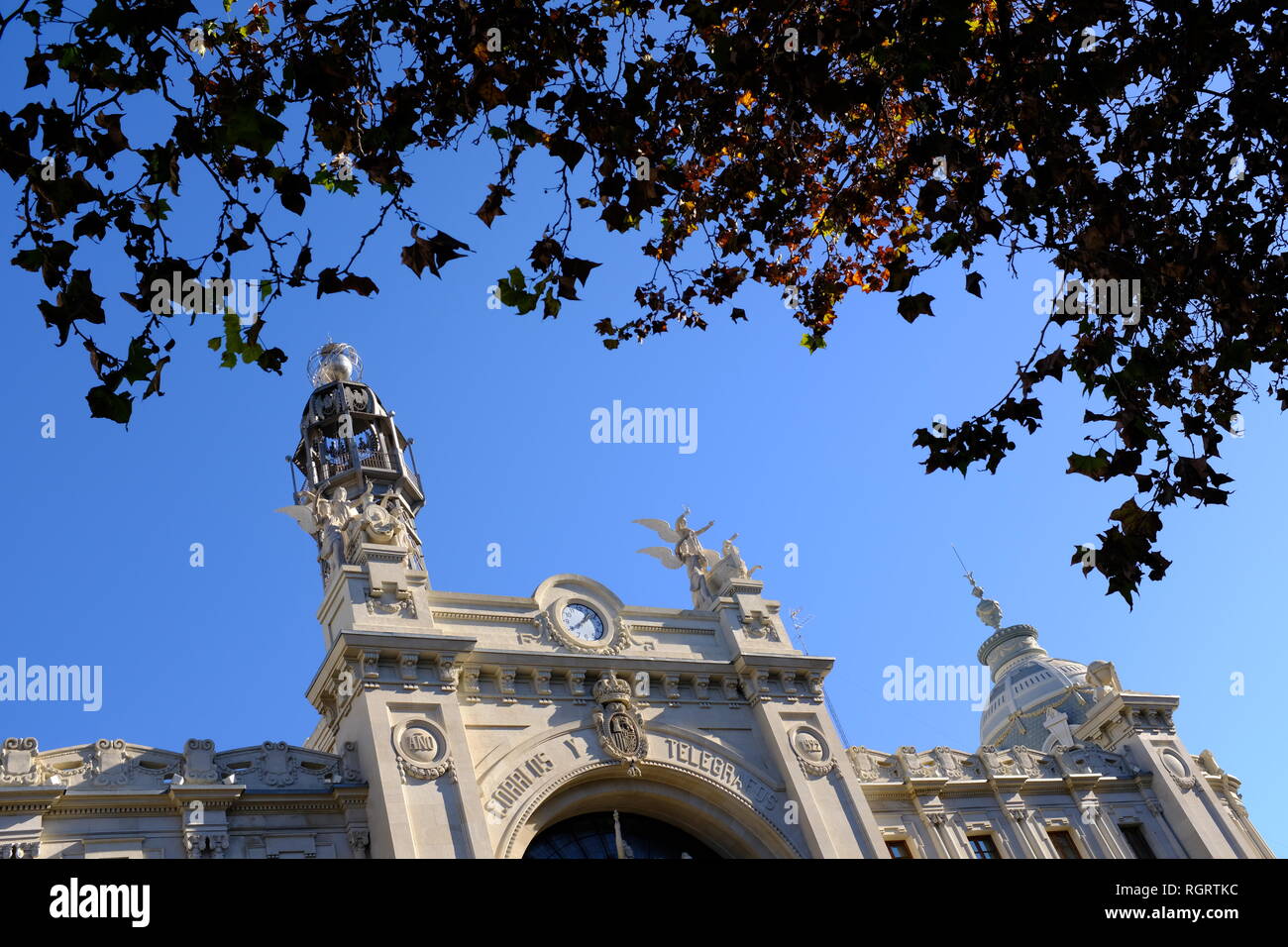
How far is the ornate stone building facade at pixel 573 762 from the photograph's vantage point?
21.8m

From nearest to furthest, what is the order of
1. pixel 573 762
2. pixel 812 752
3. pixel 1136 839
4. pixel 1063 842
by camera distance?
pixel 573 762 → pixel 812 752 → pixel 1063 842 → pixel 1136 839

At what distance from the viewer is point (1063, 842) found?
3047 cm

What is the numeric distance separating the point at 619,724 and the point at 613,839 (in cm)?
248

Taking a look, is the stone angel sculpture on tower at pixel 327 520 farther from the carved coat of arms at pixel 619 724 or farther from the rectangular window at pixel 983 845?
the rectangular window at pixel 983 845

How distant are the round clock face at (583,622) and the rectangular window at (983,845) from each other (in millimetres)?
10560

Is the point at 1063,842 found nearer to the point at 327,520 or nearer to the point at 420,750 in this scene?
the point at 420,750

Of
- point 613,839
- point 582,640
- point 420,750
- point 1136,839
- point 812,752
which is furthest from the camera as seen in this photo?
point 1136,839

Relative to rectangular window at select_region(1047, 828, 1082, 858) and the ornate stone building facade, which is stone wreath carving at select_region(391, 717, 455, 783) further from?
rectangular window at select_region(1047, 828, 1082, 858)

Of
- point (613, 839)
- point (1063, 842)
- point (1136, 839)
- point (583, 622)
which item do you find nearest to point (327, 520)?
point (583, 622)

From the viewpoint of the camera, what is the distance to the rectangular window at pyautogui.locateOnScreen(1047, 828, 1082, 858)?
30234mm

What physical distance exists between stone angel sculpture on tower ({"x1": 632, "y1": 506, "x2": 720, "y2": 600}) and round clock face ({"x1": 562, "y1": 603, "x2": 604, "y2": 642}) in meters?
3.87
